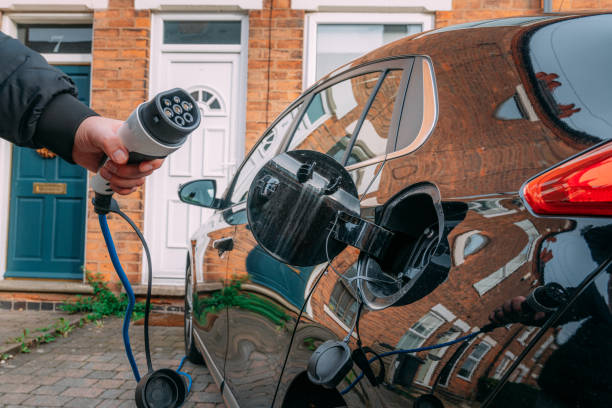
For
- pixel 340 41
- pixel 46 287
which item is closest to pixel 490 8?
pixel 340 41

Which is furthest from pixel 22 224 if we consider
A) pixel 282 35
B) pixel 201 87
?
pixel 282 35

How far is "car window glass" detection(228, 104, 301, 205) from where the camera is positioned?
2400mm

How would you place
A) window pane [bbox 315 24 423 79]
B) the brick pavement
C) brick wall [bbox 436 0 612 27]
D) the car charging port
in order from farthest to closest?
window pane [bbox 315 24 423 79] < brick wall [bbox 436 0 612 27] < the brick pavement < the car charging port

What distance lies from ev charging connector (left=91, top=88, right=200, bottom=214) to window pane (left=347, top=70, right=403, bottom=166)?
476mm

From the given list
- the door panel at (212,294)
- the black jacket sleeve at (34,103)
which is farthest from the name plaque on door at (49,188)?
the black jacket sleeve at (34,103)

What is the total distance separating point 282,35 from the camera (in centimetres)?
578

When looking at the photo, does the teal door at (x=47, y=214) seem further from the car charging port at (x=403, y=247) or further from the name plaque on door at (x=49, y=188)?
the car charging port at (x=403, y=247)

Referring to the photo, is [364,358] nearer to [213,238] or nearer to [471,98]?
[471,98]

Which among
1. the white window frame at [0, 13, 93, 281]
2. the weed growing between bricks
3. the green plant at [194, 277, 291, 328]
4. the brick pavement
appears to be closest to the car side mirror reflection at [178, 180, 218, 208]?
the green plant at [194, 277, 291, 328]

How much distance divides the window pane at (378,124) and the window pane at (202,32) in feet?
16.0

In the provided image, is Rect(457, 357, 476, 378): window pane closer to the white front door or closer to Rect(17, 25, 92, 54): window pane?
the white front door

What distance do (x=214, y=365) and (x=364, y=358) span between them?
5.48ft

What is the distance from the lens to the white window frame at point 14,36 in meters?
6.18

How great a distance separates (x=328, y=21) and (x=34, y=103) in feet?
16.4
